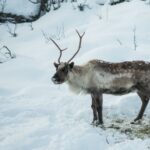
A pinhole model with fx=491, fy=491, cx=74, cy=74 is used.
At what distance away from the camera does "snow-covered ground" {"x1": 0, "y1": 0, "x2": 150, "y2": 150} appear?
6.97m

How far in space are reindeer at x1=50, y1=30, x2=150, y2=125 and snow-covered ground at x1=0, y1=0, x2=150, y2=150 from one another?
0.41 m

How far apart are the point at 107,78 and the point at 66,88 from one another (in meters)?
2.02

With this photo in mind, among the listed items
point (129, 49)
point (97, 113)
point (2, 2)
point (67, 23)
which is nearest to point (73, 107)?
point (97, 113)

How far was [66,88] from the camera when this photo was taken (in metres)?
9.52

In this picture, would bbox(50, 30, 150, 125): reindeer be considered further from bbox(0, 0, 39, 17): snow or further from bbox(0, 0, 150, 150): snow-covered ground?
bbox(0, 0, 39, 17): snow

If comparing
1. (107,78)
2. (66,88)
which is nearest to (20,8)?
(66,88)

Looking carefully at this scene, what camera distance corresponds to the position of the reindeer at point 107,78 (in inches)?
299

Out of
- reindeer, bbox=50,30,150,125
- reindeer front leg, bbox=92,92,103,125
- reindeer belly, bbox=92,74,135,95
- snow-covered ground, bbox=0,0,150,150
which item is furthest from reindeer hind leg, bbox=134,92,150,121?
reindeer front leg, bbox=92,92,103,125

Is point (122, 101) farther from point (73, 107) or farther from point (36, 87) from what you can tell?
point (36, 87)

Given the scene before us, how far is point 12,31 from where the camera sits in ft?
42.5

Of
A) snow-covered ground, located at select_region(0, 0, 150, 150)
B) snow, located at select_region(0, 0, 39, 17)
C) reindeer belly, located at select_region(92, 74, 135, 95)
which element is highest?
reindeer belly, located at select_region(92, 74, 135, 95)

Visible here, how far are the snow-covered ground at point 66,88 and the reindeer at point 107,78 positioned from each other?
0.41m

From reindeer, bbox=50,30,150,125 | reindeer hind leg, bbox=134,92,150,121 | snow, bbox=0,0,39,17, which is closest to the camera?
reindeer, bbox=50,30,150,125

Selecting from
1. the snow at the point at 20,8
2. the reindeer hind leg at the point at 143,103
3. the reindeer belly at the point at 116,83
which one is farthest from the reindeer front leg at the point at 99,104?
the snow at the point at 20,8
